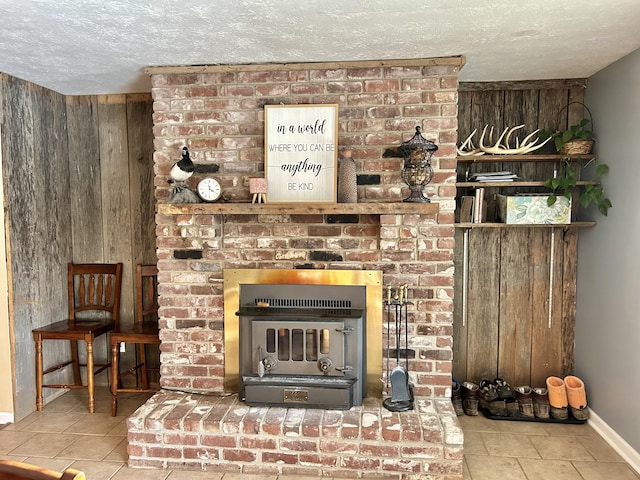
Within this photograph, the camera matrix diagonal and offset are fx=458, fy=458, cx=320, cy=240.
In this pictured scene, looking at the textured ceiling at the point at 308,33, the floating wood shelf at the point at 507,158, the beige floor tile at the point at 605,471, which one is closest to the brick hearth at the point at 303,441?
the beige floor tile at the point at 605,471

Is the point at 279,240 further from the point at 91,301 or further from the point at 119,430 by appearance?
the point at 91,301

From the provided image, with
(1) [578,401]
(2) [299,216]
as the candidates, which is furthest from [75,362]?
(1) [578,401]

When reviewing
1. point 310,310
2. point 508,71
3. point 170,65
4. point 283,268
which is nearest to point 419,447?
point 310,310

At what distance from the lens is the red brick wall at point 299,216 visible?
2.52 meters

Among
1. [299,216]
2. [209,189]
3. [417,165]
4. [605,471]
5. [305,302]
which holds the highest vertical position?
[417,165]

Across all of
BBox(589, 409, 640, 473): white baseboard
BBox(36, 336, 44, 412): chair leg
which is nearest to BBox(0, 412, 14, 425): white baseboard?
BBox(36, 336, 44, 412): chair leg

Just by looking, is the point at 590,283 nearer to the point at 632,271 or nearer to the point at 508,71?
the point at 632,271

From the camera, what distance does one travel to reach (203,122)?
103 inches

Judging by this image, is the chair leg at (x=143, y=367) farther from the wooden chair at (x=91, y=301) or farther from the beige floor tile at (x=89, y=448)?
the beige floor tile at (x=89, y=448)

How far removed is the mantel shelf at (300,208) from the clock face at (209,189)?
118 mm

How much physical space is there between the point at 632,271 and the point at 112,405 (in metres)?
3.16

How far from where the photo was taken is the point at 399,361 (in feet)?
8.50

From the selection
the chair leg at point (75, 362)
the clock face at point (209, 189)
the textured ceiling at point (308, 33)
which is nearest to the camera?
the textured ceiling at point (308, 33)

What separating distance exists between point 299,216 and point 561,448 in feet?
6.39
